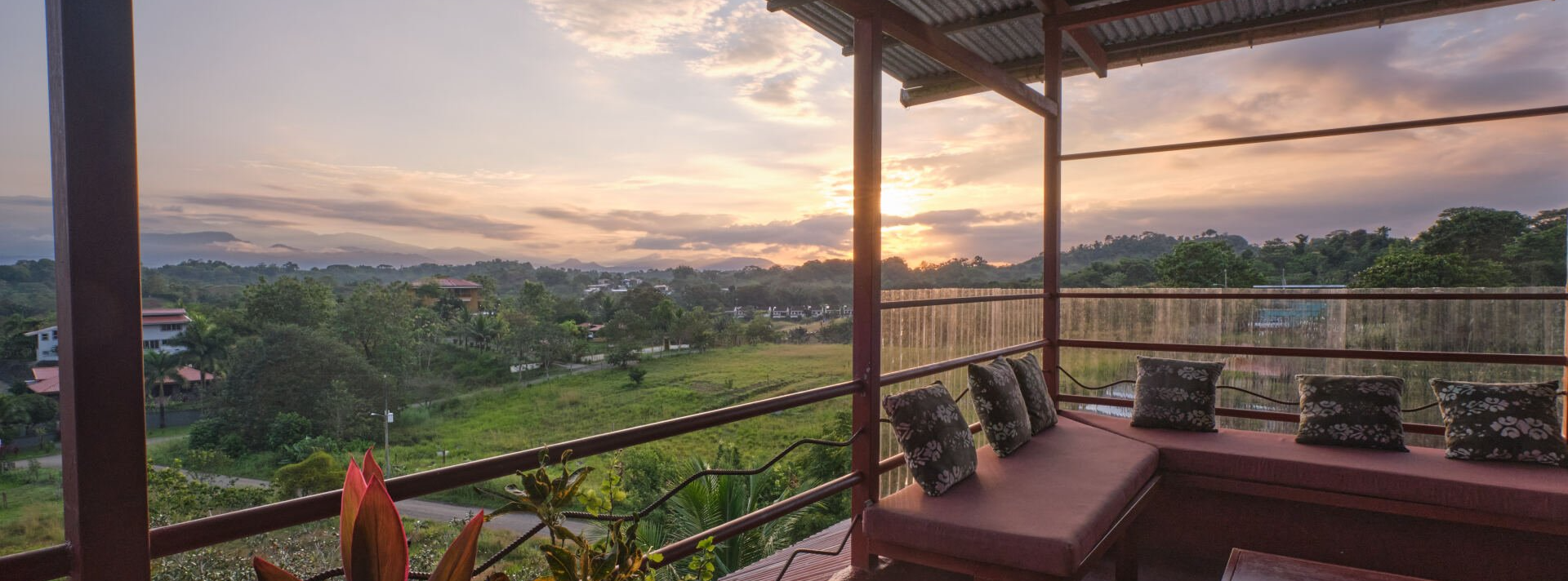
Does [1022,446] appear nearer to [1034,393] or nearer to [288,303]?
[1034,393]

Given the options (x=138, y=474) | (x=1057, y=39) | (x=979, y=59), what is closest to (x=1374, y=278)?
(x=1057, y=39)

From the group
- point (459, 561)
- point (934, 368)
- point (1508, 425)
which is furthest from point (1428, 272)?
point (459, 561)

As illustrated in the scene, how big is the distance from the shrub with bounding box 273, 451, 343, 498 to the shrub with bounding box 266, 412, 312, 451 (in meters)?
0.66

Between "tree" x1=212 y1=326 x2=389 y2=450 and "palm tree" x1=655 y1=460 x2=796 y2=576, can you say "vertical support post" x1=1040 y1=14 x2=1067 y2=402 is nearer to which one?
"palm tree" x1=655 y1=460 x2=796 y2=576

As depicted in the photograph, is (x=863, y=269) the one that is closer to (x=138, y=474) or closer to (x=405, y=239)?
(x=138, y=474)

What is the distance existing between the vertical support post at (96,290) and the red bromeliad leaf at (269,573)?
33 cm

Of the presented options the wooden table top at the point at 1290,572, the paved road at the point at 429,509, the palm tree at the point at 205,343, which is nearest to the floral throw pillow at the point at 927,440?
the wooden table top at the point at 1290,572

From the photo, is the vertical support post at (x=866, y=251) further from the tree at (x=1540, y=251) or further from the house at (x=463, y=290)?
the house at (x=463, y=290)

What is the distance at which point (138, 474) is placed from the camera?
2.88 feet

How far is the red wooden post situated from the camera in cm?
378

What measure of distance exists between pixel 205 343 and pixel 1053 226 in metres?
21.2

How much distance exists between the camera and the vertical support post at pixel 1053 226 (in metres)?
3.78

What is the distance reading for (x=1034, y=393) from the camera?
3141 millimetres

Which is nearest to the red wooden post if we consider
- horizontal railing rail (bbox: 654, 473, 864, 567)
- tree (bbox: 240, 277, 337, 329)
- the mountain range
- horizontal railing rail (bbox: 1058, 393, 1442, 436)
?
horizontal railing rail (bbox: 1058, 393, 1442, 436)
